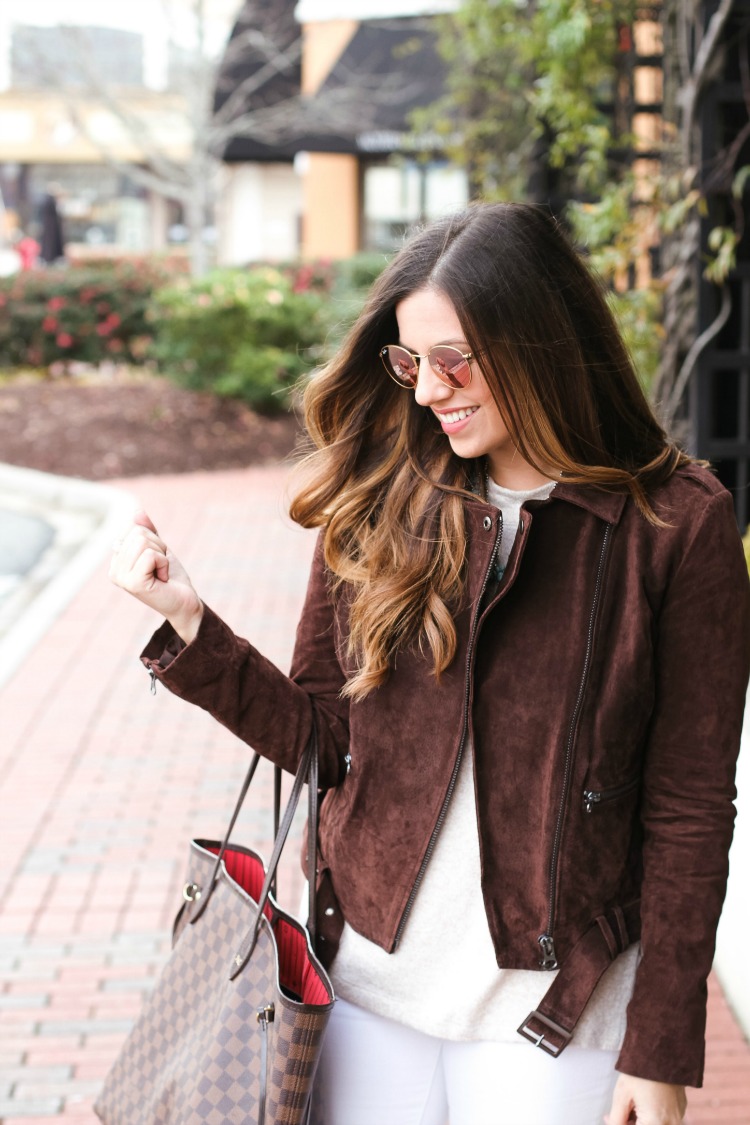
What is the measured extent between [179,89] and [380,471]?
2057 cm

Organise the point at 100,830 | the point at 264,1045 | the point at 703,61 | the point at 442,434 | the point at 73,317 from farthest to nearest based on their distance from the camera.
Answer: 1. the point at 73,317
2. the point at 100,830
3. the point at 703,61
4. the point at 442,434
5. the point at 264,1045

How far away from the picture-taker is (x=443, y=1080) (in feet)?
6.00

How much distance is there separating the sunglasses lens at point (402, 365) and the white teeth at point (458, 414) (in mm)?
81

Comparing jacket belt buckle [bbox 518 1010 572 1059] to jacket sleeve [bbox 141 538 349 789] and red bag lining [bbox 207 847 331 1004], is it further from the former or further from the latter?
jacket sleeve [bbox 141 538 349 789]

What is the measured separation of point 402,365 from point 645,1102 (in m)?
1.01

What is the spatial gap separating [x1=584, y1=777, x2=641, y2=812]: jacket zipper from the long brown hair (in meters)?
0.25

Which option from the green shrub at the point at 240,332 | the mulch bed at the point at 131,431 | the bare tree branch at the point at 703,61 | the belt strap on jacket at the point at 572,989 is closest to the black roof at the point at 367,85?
the green shrub at the point at 240,332

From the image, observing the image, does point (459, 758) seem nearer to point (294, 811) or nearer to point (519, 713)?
point (519, 713)

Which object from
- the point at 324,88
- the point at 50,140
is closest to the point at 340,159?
the point at 324,88

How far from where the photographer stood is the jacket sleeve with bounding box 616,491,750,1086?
1.65m

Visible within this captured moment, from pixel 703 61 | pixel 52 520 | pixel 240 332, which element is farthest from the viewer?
pixel 240 332

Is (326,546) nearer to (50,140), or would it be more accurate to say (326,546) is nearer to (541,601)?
(541,601)

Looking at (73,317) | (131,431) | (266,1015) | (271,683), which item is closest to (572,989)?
(266,1015)

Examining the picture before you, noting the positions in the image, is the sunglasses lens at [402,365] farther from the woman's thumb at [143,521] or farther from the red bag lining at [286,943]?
the red bag lining at [286,943]
